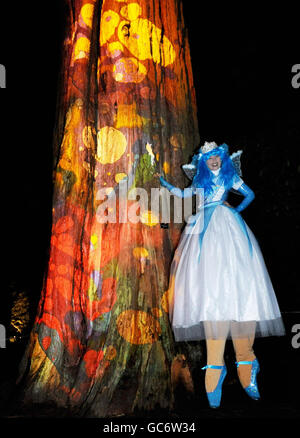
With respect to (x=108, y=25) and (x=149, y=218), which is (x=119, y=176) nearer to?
(x=149, y=218)

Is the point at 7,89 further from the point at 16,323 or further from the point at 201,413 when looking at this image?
the point at 201,413

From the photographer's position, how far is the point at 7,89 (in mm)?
5219

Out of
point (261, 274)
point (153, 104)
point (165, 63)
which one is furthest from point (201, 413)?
point (165, 63)

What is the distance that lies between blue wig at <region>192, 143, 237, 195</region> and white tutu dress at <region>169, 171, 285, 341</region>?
24 cm

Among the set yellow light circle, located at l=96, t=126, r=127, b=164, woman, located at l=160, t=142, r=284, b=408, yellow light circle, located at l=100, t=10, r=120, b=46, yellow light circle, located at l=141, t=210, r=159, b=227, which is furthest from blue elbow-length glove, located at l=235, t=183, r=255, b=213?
yellow light circle, located at l=100, t=10, r=120, b=46

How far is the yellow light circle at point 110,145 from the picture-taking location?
104 inches

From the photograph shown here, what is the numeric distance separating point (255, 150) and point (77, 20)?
2.67 meters

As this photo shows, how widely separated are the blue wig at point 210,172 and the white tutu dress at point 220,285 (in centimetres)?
24

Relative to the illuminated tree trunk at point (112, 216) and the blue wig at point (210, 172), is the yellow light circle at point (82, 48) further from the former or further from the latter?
the blue wig at point (210, 172)

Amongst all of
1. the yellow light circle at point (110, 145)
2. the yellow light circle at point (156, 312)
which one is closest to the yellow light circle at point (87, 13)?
the yellow light circle at point (110, 145)

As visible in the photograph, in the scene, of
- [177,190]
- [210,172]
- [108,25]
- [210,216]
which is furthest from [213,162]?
[108,25]

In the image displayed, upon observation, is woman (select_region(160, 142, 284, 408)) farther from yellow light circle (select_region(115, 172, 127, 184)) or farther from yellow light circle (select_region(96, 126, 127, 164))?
yellow light circle (select_region(96, 126, 127, 164))

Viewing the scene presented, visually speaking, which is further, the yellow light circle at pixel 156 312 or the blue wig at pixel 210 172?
the blue wig at pixel 210 172
